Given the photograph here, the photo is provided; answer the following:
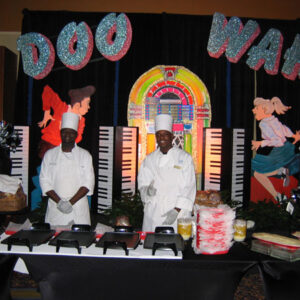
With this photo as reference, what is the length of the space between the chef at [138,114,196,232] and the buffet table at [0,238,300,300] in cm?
103

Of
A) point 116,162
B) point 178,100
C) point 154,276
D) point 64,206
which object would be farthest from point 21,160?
point 154,276

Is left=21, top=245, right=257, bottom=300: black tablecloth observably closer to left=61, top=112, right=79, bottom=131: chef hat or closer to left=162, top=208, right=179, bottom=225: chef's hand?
left=162, top=208, right=179, bottom=225: chef's hand

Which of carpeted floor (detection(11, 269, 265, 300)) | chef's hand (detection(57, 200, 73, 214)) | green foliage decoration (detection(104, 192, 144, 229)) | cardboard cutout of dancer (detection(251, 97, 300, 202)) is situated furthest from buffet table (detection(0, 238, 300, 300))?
cardboard cutout of dancer (detection(251, 97, 300, 202))

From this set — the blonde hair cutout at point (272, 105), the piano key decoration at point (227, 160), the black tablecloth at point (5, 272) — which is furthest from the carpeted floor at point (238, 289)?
the blonde hair cutout at point (272, 105)

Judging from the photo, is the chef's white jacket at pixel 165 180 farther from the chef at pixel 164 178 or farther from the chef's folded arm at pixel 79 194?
the chef's folded arm at pixel 79 194

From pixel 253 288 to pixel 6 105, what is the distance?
14.3 ft

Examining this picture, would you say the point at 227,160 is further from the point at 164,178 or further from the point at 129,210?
the point at 164,178

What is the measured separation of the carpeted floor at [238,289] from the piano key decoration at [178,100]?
246 centimetres

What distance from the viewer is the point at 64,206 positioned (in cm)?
275

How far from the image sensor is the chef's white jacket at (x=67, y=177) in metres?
2.88

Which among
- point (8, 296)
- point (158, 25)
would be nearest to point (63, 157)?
point (8, 296)

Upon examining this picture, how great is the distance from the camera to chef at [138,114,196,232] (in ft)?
9.03

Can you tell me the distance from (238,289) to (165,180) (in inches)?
45.4

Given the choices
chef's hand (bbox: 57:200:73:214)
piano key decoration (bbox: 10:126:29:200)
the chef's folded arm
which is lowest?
chef's hand (bbox: 57:200:73:214)
